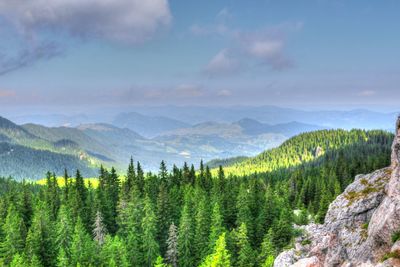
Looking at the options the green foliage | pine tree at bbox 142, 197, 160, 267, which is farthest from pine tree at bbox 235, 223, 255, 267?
the green foliage

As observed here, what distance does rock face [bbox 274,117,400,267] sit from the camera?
2828 centimetres

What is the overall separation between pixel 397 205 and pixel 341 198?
856 inches

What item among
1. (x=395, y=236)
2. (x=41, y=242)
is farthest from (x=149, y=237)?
(x=395, y=236)

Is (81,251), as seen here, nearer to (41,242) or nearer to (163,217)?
(41,242)

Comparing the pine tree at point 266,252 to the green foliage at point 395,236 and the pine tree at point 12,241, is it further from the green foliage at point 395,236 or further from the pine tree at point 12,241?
the pine tree at point 12,241

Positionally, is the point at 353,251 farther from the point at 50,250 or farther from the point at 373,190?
the point at 50,250

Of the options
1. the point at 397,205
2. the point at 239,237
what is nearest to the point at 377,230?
the point at 397,205

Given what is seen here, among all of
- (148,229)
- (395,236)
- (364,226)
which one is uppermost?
(395,236)

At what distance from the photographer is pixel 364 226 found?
122 feet

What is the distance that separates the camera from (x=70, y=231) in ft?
268

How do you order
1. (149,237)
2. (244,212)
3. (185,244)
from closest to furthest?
1. (185,244)
2. (149,237)
3. (244,212)

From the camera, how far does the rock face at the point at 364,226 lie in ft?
92.8

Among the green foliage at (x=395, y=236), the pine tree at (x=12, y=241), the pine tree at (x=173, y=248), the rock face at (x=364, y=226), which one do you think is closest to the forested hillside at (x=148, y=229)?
the pine tree at (x=173, y=248)

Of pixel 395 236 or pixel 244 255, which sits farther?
pixel 244 255
